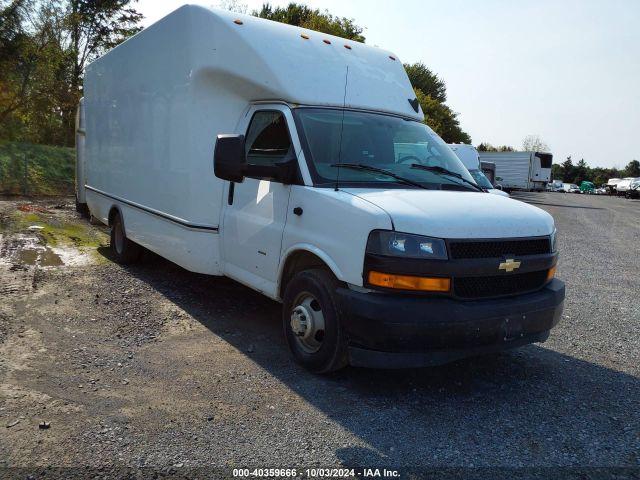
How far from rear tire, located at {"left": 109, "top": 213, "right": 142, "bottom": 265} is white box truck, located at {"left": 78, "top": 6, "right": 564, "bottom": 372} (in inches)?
35.3

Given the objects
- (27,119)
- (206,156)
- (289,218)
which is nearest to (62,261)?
(206,156)

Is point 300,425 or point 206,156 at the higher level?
point 206,156

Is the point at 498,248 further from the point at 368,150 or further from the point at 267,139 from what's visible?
the point at 267,139

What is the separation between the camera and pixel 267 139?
4.90 metres

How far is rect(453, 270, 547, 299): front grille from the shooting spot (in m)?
3.71

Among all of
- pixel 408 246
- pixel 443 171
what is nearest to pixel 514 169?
pixel 443 171

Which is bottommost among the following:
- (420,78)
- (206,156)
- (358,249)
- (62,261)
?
(62,261)

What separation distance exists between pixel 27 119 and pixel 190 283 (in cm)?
2384

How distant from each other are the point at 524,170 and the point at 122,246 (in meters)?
41.7

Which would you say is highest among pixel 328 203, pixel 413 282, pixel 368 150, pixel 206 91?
pixel 206 91

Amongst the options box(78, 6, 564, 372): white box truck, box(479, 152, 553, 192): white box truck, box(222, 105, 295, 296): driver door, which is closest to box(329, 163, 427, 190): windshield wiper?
box(78, 6, 564, 372): white box truck

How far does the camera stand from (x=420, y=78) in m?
55.8

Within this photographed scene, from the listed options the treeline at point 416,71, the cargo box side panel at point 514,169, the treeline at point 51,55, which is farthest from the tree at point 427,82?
the treeline at point 51,55

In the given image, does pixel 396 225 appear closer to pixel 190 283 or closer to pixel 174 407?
pixel 174 407
